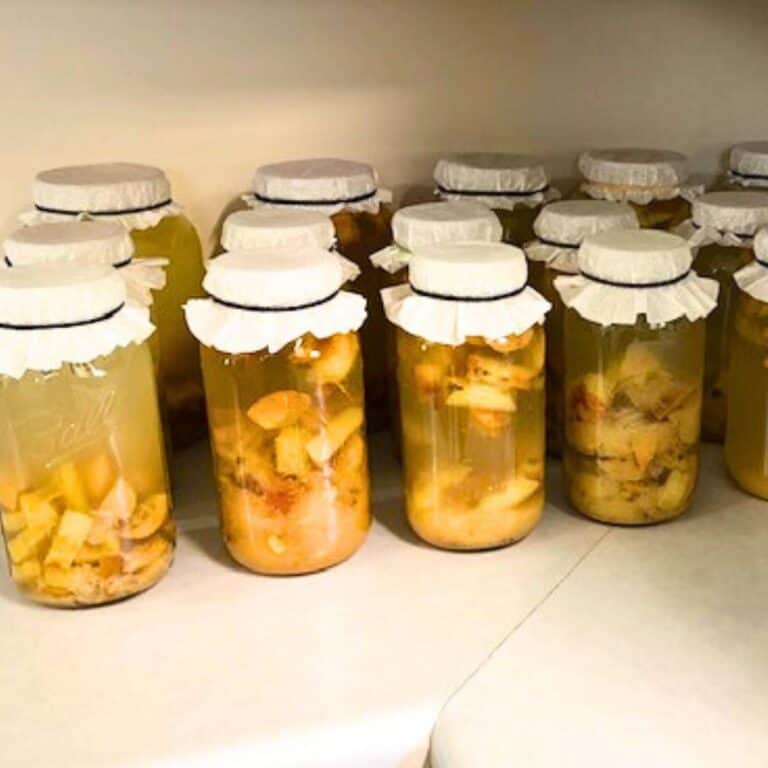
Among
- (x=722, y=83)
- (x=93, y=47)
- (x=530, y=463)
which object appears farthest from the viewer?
(x=722, y=83)

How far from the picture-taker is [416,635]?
0.79 m

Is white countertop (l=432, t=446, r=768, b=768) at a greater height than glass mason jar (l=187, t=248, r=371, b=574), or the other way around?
glass mason jar (l=187, t=248, r=371, b=574)

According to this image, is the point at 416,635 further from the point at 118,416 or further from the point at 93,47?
the point at 93,47

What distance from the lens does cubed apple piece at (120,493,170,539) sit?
832 mm

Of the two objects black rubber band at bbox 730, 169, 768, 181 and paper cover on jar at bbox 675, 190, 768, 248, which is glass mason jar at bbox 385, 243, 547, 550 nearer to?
paper cover on jar at bbox 675, 190, 768, 248

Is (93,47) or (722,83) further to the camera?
(722,83)

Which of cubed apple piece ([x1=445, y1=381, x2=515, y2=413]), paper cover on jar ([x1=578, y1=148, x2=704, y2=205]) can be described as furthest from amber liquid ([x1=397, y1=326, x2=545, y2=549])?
paper cover on jar ([x1=578, y1=148, x2=704, y2=205])

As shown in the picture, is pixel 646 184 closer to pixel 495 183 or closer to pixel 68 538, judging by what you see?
pixel 495 183

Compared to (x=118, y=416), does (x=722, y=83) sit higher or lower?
higher

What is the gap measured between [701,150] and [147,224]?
0.55 m

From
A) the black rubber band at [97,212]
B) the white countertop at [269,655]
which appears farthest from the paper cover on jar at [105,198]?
the white countertop at [269,655]

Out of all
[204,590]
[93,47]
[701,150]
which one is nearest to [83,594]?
[204,590]

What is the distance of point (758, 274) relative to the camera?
2.87ft

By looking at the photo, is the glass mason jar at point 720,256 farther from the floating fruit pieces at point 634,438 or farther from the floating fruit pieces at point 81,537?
the floating fruit pieces at point 81,537
